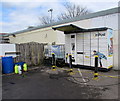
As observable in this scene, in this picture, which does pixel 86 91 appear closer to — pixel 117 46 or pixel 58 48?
pixel 117 46

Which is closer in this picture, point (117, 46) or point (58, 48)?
point (117, 46)

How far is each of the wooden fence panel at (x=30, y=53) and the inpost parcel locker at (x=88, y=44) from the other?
2.94m

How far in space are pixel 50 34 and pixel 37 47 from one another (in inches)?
160

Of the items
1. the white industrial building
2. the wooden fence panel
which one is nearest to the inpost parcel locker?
the white industrial building

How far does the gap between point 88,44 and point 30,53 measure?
203 inches

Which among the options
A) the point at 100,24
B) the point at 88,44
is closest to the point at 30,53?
the point at 88,44

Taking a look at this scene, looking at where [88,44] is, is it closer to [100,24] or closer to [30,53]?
[100,24]

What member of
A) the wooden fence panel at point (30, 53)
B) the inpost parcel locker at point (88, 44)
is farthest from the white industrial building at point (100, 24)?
the wooden fence panel at point (30, 53)

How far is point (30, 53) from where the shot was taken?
9352 mm

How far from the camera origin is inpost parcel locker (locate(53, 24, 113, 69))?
6.90 meters

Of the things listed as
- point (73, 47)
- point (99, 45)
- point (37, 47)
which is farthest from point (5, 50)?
point (99, 45)

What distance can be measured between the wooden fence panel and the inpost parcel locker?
2.94 m

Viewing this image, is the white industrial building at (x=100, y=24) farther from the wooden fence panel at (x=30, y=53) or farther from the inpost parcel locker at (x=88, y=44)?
the wooden fence panel at (x=30, y=53)

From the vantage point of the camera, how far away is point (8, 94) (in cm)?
400
